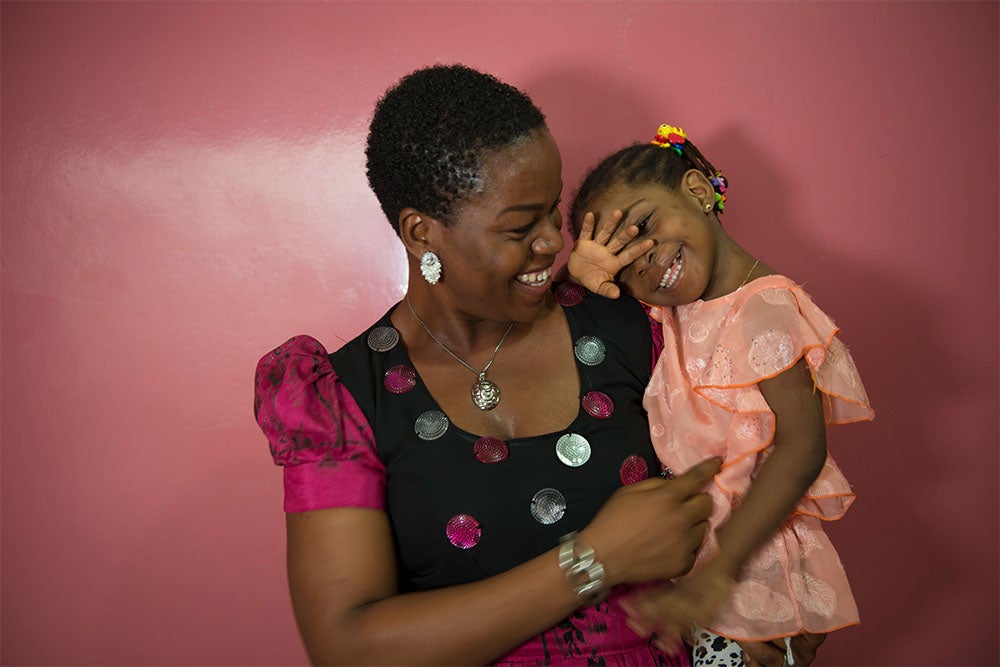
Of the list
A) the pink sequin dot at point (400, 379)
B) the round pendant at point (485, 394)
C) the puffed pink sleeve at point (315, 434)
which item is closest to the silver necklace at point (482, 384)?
the round pendant at point (485, 394)

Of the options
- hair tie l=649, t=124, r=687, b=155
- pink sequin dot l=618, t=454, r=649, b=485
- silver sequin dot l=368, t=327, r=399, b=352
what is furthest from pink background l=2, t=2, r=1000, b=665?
pink sequin dot l=618, t=454, r=649, b=485

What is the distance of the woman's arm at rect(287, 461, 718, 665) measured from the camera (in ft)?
4.22

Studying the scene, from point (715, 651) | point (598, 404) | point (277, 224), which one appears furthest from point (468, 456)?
point (277, 224)

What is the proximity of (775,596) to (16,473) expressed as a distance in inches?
75.9

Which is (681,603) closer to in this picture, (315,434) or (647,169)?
(315,434)

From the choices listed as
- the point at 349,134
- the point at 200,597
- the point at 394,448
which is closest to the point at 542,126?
the point at 394,448

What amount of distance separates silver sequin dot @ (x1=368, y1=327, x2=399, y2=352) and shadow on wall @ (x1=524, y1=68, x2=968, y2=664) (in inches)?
29.6

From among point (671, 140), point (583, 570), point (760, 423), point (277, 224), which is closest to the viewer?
point (583, 570)

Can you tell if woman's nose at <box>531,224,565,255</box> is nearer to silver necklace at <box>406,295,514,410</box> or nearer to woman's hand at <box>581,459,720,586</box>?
silver necklace at <box>406,295,514,410</box>

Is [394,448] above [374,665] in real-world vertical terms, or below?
above

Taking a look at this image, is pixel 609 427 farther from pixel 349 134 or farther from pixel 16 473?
pixel 16 473

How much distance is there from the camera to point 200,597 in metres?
2.22

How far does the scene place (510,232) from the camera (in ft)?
4.77

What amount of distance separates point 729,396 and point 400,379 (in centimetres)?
63
